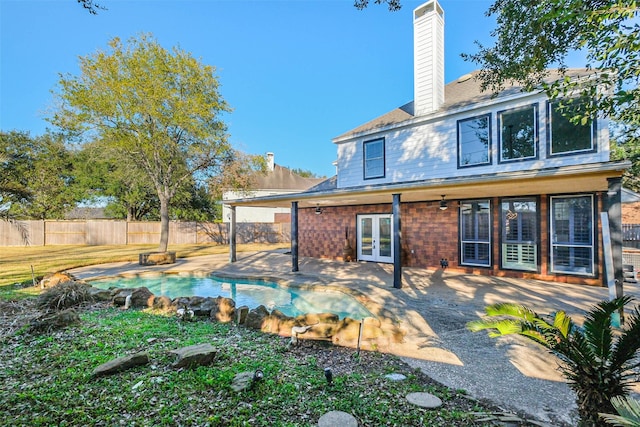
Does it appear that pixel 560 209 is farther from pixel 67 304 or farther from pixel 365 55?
pixel 67 304

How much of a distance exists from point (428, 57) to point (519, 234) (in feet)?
20.3

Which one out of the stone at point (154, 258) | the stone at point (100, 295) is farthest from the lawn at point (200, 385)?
the stone at point (154, 258)

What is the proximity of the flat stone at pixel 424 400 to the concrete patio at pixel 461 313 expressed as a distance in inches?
17.4

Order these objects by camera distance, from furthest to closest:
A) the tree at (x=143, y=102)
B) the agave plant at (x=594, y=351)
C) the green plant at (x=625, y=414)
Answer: the tree at (x=143, y=102) < the agave plant at (x=594, y=351) < the green plant at (x=625, y=414)

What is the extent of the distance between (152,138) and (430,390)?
14.0 metres

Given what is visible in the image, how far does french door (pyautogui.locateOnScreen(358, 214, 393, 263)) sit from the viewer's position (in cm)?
1125

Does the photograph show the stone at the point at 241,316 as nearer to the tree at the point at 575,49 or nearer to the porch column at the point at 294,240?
the porch column at the point at 294,240

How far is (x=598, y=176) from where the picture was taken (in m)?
5.24

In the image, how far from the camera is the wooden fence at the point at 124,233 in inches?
715

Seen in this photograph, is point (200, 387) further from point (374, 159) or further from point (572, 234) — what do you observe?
point (374, 159)

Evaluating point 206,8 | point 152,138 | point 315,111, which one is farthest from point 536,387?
point 315,111

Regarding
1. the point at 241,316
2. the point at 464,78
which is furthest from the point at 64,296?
the point at 464,78

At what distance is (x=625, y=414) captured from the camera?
1680 millimetres

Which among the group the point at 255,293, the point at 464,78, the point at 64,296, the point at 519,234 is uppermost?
the point at 464,78
